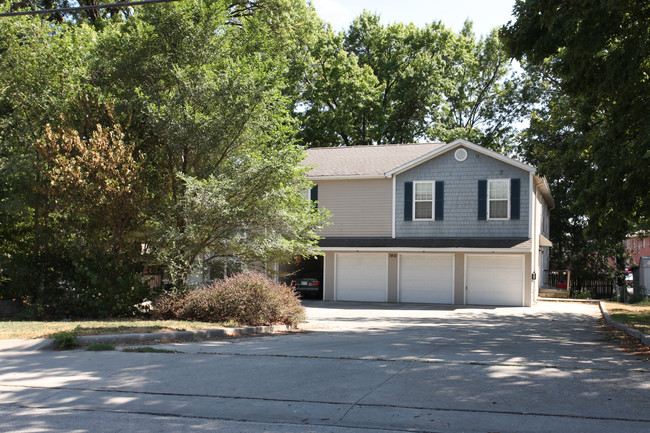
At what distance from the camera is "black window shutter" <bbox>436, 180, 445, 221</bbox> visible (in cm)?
2645

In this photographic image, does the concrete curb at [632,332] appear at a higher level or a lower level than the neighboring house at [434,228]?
lower

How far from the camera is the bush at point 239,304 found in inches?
558

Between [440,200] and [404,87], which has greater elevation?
[404,87]

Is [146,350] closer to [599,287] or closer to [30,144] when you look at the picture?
[30,144]

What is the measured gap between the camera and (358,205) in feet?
91.2

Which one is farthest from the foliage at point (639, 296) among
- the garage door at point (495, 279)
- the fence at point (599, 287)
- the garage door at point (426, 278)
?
the garage door at point (426, 278)

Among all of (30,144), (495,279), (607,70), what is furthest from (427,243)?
(30,144)

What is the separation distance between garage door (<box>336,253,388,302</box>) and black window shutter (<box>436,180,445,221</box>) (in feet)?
10.4

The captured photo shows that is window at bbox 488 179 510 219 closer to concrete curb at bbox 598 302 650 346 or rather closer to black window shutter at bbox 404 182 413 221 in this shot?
black window shutter at bbox 404 182 413 221

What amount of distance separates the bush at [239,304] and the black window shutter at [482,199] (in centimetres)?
1346

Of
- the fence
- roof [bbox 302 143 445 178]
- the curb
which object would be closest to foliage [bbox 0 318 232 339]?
the curb

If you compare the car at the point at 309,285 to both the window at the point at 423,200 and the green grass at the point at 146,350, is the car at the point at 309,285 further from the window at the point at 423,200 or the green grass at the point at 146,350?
the green grass at the point at 146,350

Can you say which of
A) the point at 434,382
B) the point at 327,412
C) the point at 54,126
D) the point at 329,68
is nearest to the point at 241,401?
the point at 327,412

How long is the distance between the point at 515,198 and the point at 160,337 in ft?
60.5
